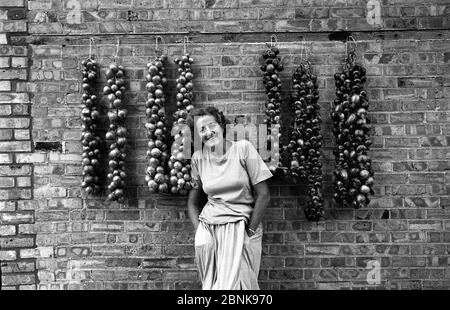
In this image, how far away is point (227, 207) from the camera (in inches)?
141

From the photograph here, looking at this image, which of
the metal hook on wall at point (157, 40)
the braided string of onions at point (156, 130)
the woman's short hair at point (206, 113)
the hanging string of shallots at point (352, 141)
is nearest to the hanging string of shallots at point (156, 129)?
the braided string of onions at point (156, 130)

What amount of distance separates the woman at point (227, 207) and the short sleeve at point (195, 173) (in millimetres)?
142

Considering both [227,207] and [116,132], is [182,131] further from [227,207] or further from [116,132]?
[227,207]

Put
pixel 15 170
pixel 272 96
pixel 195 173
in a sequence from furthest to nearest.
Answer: pixel 15 170 → pixel 272 96 → pixel 195 173

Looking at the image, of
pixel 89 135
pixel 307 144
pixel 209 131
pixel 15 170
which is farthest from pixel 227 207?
pixel 15 170

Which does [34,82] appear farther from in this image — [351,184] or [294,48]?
[351,184]

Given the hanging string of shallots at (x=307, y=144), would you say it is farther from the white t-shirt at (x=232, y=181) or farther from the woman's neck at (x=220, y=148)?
the woman's neck at (x=220, y=148)

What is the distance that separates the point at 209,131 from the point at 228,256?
0.94m

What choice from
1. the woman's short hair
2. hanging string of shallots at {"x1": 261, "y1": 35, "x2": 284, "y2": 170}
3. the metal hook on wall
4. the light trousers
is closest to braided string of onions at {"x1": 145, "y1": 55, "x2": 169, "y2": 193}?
the metal hook on wall

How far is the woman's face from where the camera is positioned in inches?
142

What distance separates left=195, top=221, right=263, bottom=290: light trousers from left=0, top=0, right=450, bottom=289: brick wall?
55 cm

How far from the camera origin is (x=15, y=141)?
418cm

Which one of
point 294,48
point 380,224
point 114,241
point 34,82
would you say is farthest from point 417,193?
point 34,82

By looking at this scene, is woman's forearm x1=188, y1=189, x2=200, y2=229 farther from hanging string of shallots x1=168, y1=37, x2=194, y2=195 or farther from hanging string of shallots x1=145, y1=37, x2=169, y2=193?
hanging string of shallots x1=145, y1=37, x2=169, y2=193
